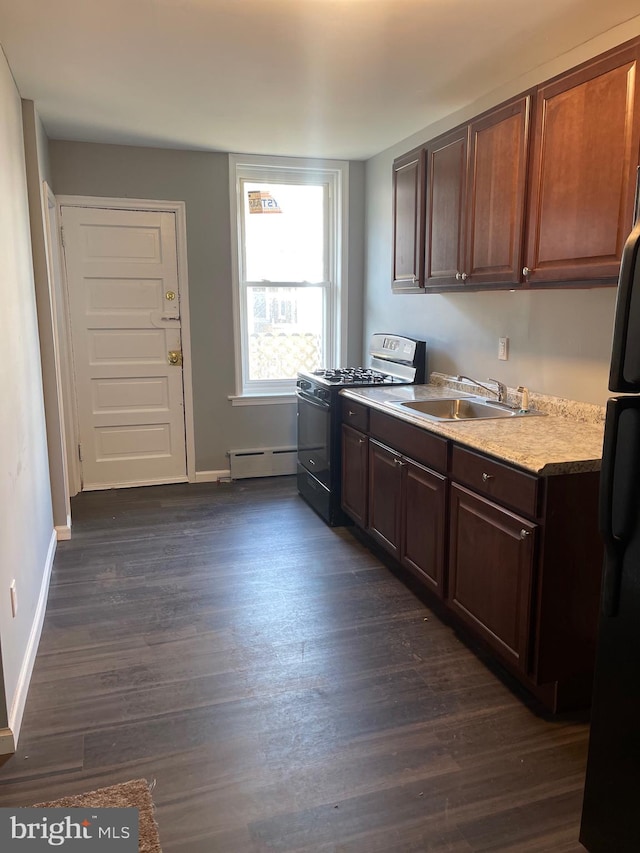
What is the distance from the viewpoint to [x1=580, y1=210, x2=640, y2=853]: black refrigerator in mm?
1287

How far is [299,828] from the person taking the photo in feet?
5.39

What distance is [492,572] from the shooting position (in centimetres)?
221

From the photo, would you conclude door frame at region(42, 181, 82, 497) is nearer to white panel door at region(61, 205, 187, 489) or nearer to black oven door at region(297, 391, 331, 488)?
white panel door at region(61, 205, 187, 489)

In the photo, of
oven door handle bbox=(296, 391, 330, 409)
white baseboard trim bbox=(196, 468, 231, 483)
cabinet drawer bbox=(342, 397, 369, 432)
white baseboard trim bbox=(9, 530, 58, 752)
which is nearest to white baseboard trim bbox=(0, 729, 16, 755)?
white baseboard trim bbox=(9, 530, 58, 752)

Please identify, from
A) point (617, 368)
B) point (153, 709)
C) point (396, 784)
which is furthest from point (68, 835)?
point (617, 368)

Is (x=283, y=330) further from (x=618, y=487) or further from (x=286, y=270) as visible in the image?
(x=618, y=487)

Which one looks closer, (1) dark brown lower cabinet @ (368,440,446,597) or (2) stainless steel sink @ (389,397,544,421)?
(1) dark brown lower cabinet @ (368,440,446,597)

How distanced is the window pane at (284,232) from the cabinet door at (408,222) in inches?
54.6

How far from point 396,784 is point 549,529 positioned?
0.90 meters

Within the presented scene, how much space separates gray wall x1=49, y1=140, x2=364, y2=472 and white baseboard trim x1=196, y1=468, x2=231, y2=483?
4 centimetres

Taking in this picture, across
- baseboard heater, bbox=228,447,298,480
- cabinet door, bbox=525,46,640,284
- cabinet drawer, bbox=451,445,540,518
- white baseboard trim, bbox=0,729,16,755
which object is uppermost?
cabinet door, bbox=525,46,640,284

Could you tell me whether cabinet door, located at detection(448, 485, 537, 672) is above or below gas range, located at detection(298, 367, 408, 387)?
below

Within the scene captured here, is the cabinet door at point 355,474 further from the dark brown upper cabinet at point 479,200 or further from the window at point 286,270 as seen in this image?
the window at point 286,270

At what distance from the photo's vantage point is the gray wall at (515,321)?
8.36 feet
